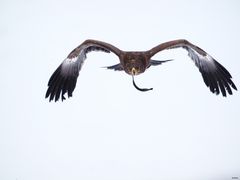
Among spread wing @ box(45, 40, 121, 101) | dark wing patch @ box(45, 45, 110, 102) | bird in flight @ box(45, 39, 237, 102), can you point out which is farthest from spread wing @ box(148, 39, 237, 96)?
dark wing patch @ box(45, 45, 110, 102)

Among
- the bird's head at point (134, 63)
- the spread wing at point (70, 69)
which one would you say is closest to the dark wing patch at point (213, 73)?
the bird's head at point (134, 63)

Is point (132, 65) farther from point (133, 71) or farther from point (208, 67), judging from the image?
point (208, 67)

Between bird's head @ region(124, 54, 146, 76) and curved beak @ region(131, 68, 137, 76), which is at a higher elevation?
bird's head @ region(124, 54, 146, 76)

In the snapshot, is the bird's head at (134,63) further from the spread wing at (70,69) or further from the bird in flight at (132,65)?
the spread wing at (70,69)

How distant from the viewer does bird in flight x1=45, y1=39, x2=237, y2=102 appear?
9539mm

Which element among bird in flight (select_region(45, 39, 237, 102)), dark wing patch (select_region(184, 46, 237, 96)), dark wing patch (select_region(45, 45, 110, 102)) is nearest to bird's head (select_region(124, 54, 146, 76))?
bird in flight (select_region(45, 39, 237, 102))

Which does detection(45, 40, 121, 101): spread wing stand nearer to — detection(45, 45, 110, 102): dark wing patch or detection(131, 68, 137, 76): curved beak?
detection(45, 45, 110, 102): dark wing patch

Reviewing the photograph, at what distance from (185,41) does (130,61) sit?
60.8 inches

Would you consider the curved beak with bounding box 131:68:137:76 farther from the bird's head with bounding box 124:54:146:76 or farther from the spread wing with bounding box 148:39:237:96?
the spread wing with bounding box 148:39:237:96

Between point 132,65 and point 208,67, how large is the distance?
223 centimetres

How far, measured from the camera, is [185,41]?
32.4 ft

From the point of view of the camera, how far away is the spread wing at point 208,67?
9.83 metres

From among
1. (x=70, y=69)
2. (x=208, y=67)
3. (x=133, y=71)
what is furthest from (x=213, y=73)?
(x=70, y=69)

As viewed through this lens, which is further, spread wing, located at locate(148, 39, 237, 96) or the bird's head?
spread wing, located at locate(148, 39, 237, 96)
